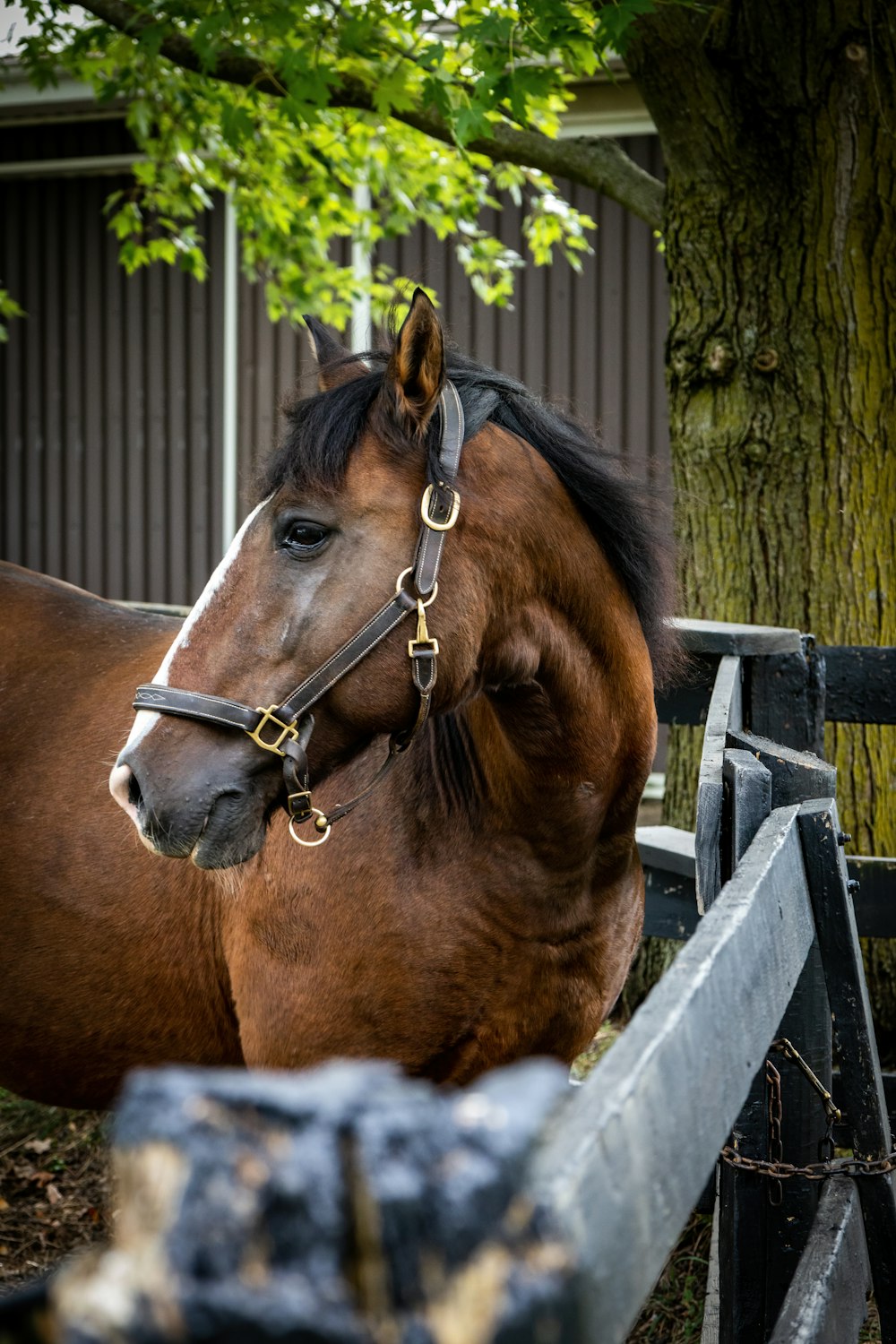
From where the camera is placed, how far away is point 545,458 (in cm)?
235

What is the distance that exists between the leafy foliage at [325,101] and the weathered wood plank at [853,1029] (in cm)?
251

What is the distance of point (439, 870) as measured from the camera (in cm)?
235

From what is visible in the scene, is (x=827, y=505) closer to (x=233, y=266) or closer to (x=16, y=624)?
(x=16, y=624)

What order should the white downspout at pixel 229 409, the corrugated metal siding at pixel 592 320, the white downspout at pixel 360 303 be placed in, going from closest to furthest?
1. the white downspout at pixel 360 303
2. the corrugated metal siding at pixel 592 320
3. the white downspout at pixel 229 409

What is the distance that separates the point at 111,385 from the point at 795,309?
728cm

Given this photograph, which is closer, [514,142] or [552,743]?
[552,743]

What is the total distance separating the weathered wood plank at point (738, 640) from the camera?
113 inches

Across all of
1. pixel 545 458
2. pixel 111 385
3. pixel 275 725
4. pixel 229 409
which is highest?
pixel 111 385

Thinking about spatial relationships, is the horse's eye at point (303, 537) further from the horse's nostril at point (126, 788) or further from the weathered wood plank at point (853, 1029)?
the weathered wood plank at point (853, 1029)

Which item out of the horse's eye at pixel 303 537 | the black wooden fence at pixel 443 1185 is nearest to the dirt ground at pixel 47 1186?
the horse's eye at pixel 303 537

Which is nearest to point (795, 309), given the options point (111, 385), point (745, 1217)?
point (745, 1217)

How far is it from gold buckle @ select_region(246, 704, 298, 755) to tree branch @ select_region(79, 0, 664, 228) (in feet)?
10.3

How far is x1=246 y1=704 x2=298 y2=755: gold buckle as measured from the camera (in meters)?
2.00

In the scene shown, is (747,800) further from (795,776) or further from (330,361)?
(330,361)
